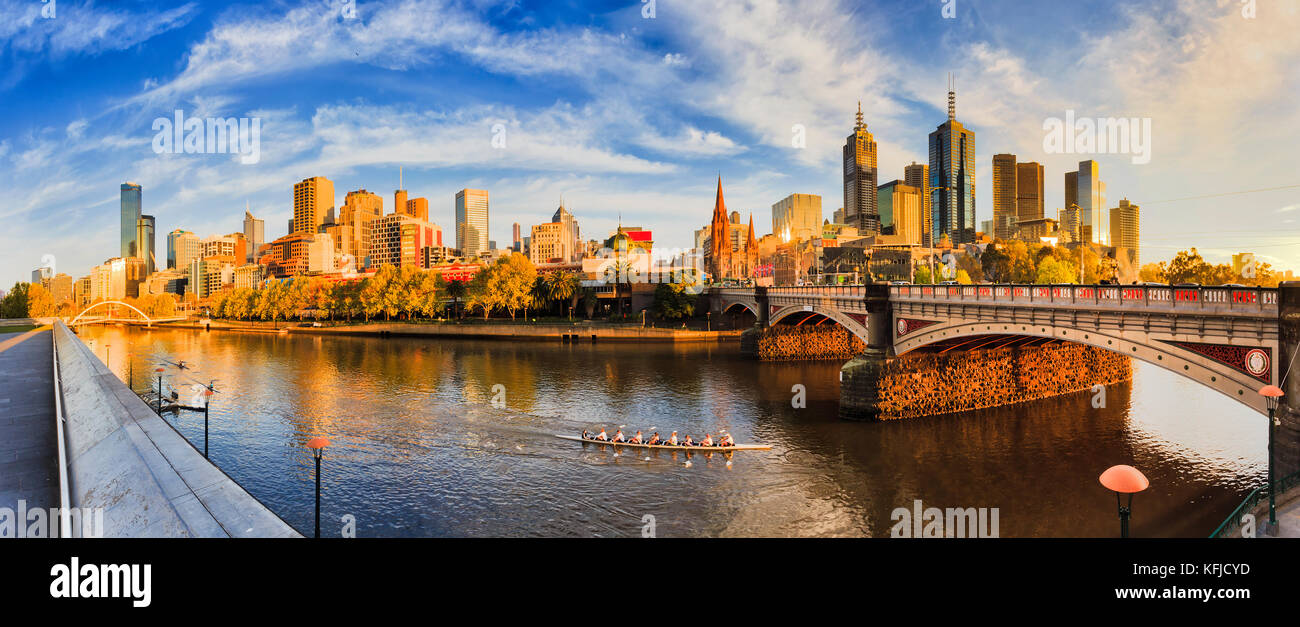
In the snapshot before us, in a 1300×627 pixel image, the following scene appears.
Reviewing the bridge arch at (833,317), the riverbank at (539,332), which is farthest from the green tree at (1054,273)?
the bridge arch at (833,317)

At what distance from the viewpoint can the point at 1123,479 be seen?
38.5ft

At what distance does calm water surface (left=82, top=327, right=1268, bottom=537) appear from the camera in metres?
21.9

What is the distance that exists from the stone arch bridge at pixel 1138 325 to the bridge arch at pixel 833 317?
2.86 meters

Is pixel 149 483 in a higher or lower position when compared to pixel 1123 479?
lower

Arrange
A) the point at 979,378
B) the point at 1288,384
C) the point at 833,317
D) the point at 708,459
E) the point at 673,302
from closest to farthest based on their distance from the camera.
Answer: the point at 1288,384 < the point at 708,459 < the point at 979,378 < the point at 833,317 < the point at 673,302

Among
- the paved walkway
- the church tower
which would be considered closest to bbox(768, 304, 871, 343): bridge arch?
the paved walkway

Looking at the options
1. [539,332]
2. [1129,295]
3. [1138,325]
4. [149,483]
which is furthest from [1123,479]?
[539,332]

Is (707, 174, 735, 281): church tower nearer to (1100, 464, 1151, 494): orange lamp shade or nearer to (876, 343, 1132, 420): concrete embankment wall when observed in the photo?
(876, 343, 1132, 420): concrete embankment wall

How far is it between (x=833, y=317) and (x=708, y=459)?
2476cm

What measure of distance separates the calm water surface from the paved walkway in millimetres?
6576

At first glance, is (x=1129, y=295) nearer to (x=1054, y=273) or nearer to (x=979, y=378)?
(x=979, y=378)

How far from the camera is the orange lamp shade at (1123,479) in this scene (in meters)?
11.5

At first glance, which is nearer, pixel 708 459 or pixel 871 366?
pixel 708 459

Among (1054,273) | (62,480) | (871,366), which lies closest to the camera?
(62,480)
